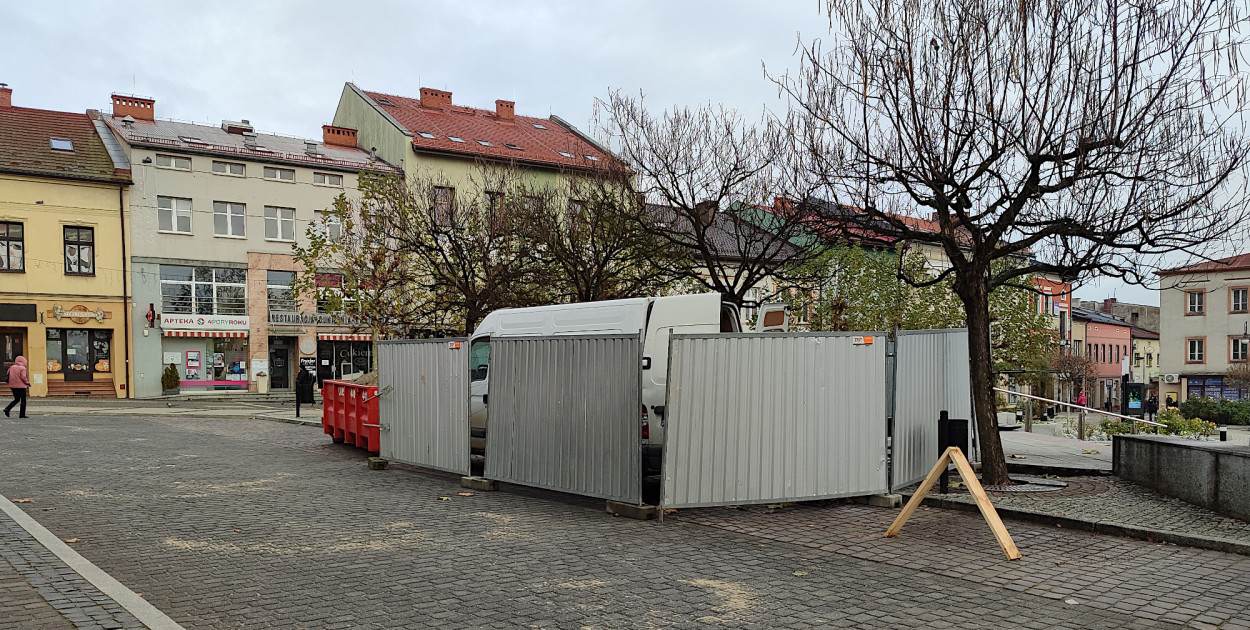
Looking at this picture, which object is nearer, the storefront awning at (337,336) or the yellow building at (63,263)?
the yellow building at (63,263)

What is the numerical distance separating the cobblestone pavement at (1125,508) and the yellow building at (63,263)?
117 ft

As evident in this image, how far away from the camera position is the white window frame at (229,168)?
131 feet

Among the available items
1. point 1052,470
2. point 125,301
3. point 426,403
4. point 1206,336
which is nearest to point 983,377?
point 1052,470

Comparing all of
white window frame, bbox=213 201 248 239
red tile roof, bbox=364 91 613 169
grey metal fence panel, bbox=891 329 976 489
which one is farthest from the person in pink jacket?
grey metal fence panel, bbox=891 329 976 489

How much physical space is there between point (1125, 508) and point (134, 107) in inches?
1741

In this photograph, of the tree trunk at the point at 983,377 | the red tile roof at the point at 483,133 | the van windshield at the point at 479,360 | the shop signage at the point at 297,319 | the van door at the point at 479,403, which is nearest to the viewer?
the tree trunk at the point at 983,377

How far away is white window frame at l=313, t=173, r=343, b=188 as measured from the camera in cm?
4238

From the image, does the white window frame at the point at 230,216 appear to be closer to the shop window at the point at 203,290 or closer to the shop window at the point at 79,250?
the shop window at the point at 203,290

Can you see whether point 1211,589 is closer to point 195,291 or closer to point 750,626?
point 750,626

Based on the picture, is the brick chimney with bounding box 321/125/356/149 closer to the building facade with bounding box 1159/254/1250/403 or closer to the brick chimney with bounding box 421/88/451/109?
the brick chimney with bounding box 421/88/451/109

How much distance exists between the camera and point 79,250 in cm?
3703

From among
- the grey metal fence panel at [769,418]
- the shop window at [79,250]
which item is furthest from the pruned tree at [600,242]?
the shop window at [79,250]

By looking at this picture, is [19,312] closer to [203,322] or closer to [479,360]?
[203,322]

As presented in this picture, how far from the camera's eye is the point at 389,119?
44.3m
